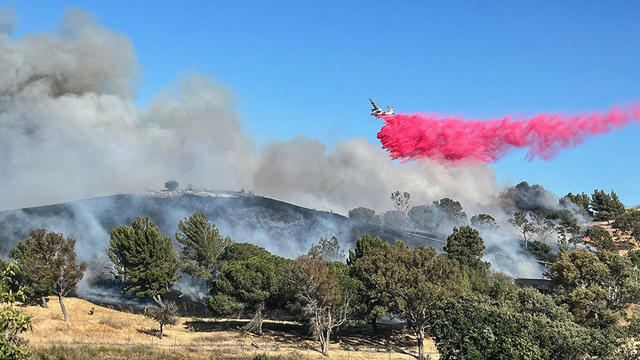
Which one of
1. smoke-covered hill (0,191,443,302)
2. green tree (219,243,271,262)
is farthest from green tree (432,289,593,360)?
smoke-covered hill (0,191,443,302)

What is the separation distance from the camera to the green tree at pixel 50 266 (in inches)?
2813

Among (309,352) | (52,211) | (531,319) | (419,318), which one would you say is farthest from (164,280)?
(52,211)

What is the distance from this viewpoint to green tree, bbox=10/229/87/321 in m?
71.4

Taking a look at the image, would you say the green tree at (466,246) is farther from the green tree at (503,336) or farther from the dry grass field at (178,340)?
the green tree at (503,336)

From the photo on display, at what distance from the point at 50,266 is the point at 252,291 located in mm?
29994

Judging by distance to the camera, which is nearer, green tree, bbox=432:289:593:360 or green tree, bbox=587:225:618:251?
green tree, bbox=432:289:593:360

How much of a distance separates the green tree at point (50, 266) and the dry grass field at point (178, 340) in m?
4.18

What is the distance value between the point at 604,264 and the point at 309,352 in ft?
180

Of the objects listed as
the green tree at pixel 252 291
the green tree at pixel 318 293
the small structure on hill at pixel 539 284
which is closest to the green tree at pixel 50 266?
the green tree at pixel 252 291

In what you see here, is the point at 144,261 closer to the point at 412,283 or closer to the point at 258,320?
the point at 258,320

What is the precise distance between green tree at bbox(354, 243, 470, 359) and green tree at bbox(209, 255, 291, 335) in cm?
1293

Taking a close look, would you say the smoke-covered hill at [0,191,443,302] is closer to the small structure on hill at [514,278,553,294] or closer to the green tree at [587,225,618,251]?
the small structure on hill at [514,278,553,294]

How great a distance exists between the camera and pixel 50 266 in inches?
2827

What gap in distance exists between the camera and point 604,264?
81875 millimetres
